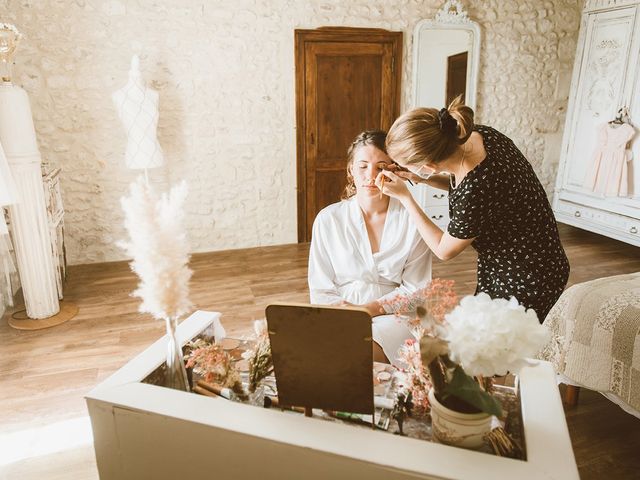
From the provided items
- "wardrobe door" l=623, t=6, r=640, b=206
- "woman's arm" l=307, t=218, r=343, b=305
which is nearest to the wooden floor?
"wardrobe door" l=623, t=6, r=640, b=206

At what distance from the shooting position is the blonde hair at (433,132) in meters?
1.53

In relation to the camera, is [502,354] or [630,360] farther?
[630,360]

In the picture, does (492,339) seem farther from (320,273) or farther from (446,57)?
(446,57)

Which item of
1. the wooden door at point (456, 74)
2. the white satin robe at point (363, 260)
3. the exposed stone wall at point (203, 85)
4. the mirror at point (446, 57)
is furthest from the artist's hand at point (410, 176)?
the wooden door at point (456, 74)

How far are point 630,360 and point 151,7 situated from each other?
4.39m

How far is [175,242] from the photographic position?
105 cm

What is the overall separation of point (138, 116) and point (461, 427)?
375 centimetres

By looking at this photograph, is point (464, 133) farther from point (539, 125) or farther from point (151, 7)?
point (539, 125)

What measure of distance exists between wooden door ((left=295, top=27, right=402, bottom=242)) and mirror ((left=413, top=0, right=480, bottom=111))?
0.83 ft

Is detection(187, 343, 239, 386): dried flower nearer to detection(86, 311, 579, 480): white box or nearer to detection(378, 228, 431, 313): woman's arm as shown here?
detection(86, 311, 579, 480): white box

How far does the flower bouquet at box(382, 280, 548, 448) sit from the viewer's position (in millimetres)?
874

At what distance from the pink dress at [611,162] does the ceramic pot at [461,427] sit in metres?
4.57

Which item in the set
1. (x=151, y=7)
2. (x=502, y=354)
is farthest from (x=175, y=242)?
(x=151, y=7)

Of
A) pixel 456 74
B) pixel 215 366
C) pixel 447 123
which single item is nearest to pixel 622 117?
pixel 456 74
